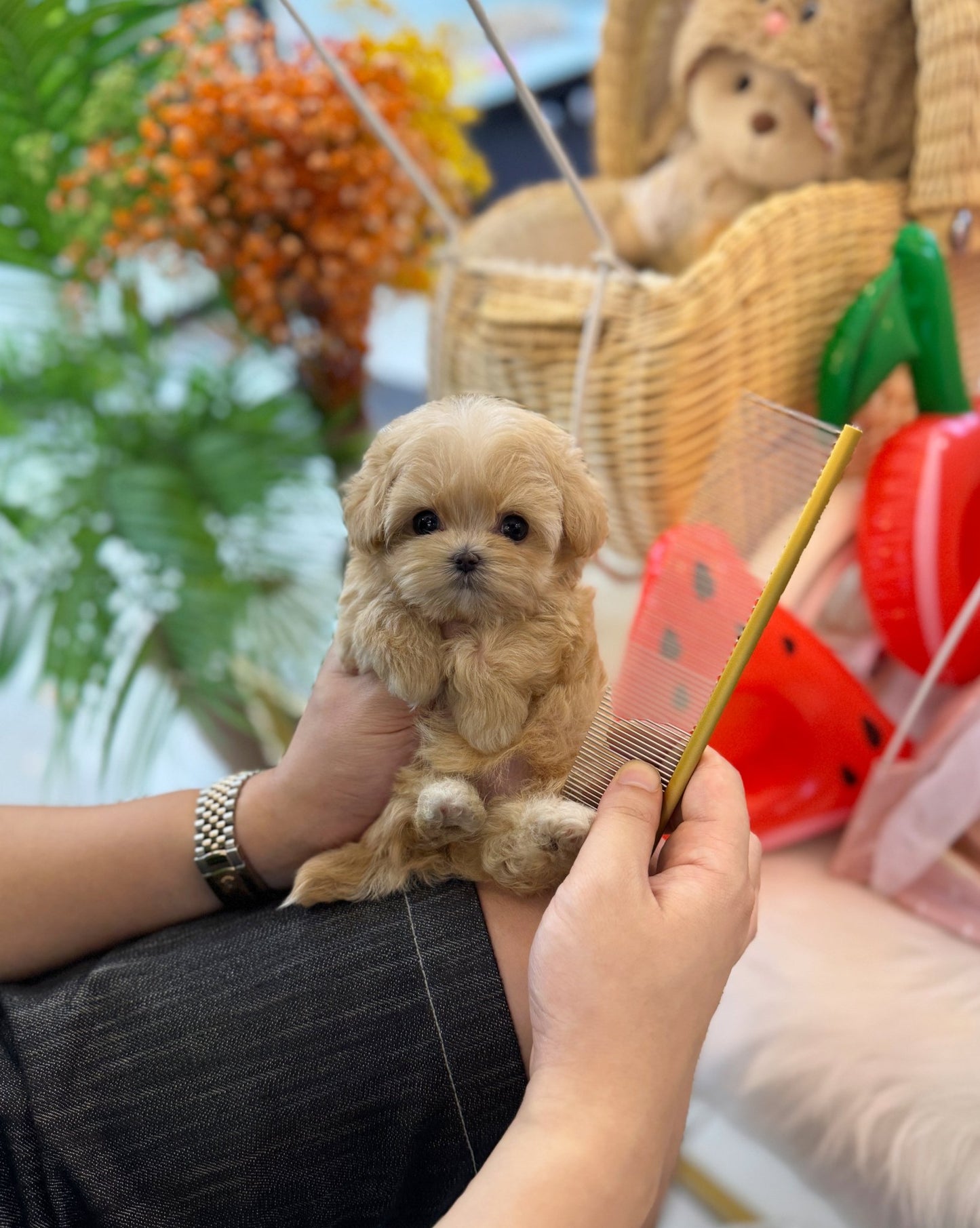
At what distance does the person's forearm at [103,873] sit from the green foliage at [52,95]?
79cm

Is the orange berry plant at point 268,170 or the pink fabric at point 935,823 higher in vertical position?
the orange berry plant at point 268,170

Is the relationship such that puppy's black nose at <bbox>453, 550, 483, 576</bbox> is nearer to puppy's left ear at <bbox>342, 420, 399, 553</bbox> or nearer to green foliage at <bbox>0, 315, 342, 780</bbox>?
puppy's left ear at <bbox>342, 420, 399, 553</bbox>

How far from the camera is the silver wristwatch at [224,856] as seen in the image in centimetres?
68

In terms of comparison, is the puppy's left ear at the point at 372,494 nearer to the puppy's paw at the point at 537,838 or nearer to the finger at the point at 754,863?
the puppy's paw at the point at 537,838

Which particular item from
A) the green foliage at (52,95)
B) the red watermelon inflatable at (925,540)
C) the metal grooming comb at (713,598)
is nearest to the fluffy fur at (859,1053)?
the red watermelon inflatable at (925,540)

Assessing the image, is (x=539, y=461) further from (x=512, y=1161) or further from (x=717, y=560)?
(x=512, y=1161)

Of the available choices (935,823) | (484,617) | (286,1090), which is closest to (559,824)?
(484,617)

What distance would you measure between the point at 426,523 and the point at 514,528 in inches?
1.8

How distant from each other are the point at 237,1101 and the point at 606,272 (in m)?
0.75

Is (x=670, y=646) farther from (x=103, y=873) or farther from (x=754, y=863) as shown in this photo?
(x=103, y=873)

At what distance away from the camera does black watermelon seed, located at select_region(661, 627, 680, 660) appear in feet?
1.85

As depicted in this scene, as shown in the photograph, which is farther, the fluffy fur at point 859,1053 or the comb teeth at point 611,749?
the fluffy fur at point 859,1053

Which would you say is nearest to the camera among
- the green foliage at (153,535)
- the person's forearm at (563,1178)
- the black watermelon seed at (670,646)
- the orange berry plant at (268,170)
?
the person's forearm at (563,1178)

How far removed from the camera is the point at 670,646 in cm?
58
